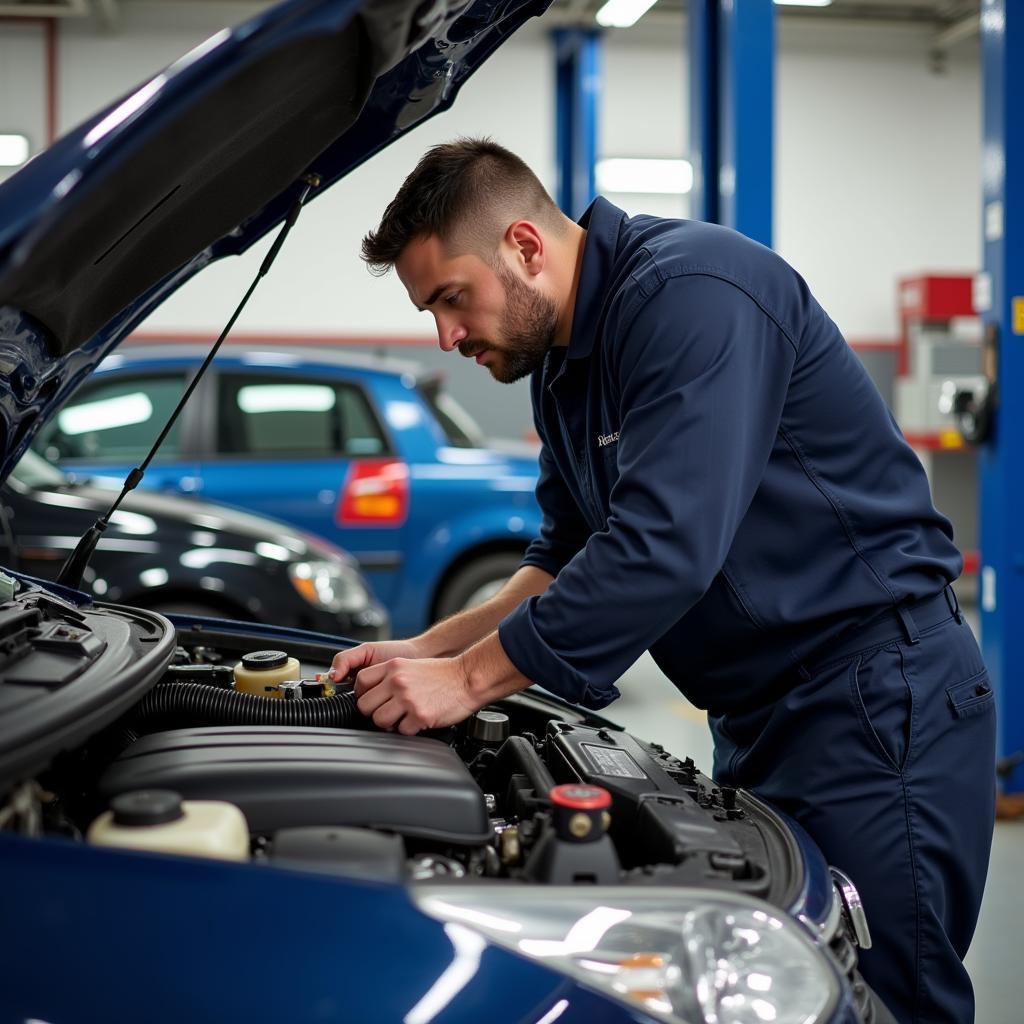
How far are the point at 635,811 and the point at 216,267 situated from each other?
387 inches

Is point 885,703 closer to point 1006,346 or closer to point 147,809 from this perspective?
point 147,809

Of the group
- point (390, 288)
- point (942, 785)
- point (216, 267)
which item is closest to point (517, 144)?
point (390, 288)

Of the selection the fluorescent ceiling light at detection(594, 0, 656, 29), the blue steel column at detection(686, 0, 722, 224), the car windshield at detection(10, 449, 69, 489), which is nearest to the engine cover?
the car windshield at detection(10, 449, 69, 489)

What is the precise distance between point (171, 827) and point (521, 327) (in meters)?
0.96

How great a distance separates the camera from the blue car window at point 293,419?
5207 mm

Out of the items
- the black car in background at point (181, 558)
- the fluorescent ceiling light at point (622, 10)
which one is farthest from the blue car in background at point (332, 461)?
the fluorescent ceiling light at point (622, 10)

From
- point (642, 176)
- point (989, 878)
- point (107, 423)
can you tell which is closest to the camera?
point (989, 878)

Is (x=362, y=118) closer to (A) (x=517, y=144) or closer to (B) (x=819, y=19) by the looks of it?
(A) (x=517, y=144)

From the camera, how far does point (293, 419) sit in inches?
206

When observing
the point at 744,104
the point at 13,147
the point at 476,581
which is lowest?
the point at 476,581

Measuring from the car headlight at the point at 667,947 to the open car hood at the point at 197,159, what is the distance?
75 cm

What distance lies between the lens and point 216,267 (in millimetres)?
10461

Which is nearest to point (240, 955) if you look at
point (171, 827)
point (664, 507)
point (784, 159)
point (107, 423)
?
point (171, 827)

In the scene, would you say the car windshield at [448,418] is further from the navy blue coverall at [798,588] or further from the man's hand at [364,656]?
the navy blue coverall at [798,588]
